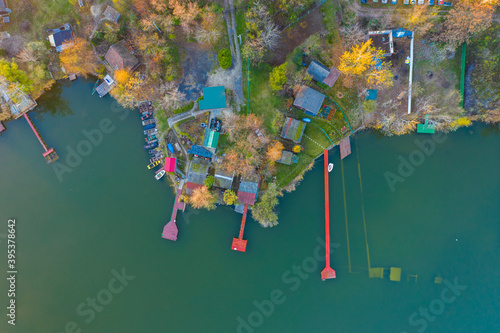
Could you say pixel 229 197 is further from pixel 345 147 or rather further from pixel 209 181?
pixel 345 147

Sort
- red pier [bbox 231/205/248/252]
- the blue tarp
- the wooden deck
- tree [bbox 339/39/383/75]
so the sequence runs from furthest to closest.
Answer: the wooden deck < red pier [bbox 231/205/248/252] < the blue tarp < tree [bbox 339/39/383/75]

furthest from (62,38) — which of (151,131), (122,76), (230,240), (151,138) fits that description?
(230,240)

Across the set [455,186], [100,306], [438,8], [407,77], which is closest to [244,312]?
[100,306]

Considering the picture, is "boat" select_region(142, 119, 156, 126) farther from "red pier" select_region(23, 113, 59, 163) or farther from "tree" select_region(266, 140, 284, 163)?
"tree" select_region(266, 140, 284, 163)

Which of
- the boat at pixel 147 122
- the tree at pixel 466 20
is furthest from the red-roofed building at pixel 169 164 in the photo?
the tree at pixel 466 20

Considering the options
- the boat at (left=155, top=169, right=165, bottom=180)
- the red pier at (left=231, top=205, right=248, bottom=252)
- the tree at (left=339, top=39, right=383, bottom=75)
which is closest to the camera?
the tree at (left=339, top=39, right=383, bottom=75)

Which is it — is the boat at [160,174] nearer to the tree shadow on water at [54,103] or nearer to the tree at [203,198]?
the tree at [203,198]

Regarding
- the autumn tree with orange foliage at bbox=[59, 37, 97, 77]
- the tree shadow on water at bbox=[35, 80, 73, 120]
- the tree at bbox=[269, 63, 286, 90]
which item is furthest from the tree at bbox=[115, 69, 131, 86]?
the tree at bbox=[269, 63, 286, 90]
